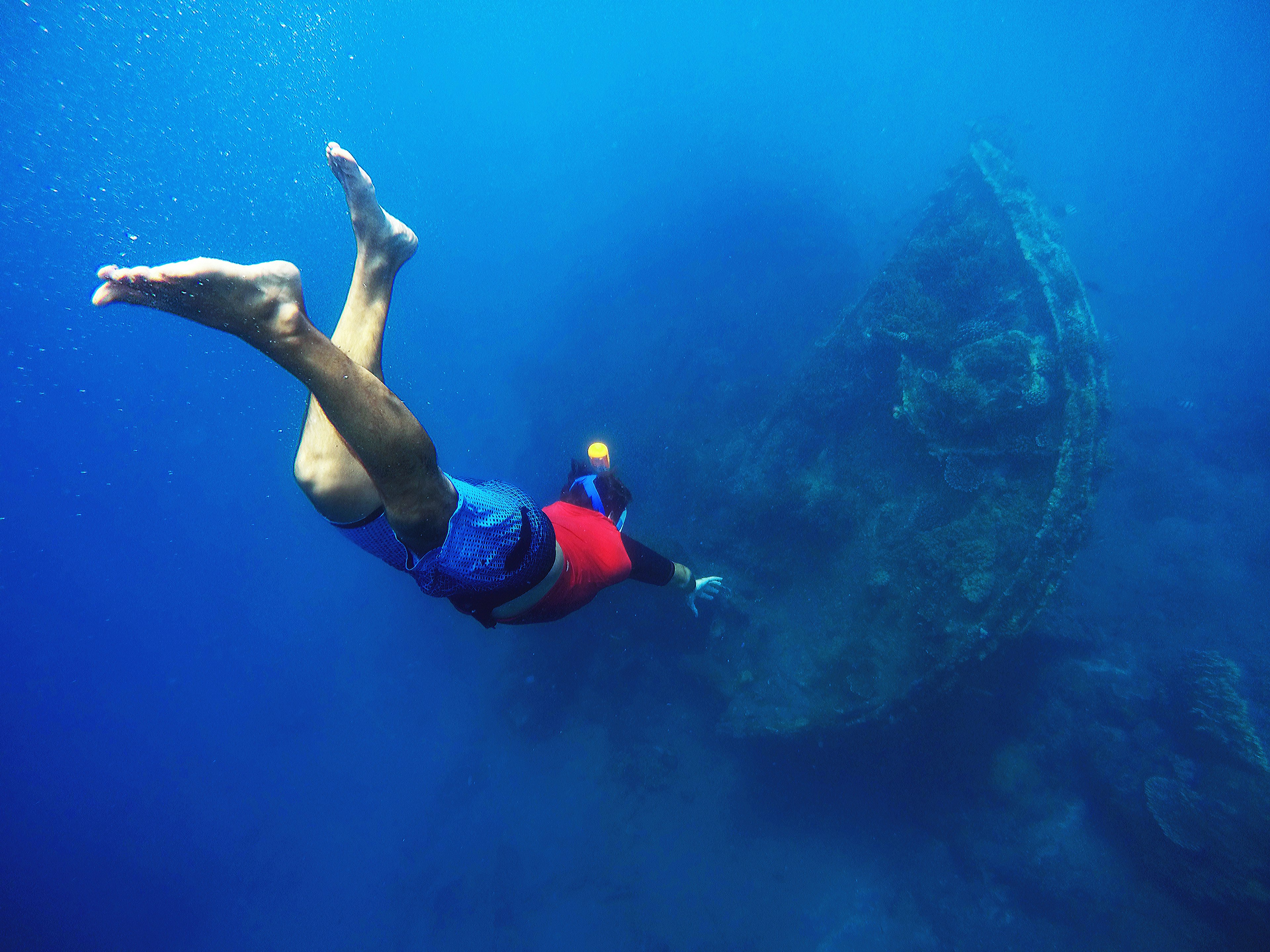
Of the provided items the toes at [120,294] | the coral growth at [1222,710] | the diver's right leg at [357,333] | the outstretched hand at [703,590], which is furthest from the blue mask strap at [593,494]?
the coral growth at [1222,710]

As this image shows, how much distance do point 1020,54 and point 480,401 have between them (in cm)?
5298

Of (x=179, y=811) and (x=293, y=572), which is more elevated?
(x=293, y=572)

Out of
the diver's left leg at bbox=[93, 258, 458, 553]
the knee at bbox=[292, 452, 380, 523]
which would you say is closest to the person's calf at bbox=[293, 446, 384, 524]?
the knee at bbox=[292, 452, 380, 523]

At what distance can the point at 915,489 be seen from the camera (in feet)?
21.1

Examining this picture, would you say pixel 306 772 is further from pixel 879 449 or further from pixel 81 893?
pixel 879 449

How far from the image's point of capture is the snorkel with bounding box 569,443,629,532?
3.25m

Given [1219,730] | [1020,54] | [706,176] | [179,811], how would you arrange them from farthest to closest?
1. [1020,54]
2. [706,176]
3. [179,811]
4. [1219,730]

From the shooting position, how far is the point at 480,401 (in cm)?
2216

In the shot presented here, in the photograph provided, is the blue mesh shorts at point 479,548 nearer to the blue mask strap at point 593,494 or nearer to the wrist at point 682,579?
the blue mask strap at point 593,494

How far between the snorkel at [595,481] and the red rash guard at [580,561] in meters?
0.13

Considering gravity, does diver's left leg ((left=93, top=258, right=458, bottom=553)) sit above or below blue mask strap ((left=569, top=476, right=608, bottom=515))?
below

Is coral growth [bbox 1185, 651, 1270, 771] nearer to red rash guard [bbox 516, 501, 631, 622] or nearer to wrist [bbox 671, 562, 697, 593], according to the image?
wrist [bbox 671, 562, 697, 593]

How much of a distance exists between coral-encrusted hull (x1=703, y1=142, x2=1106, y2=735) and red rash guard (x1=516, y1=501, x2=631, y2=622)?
4328mm

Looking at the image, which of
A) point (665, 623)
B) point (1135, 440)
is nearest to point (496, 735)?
point (665, 623)
